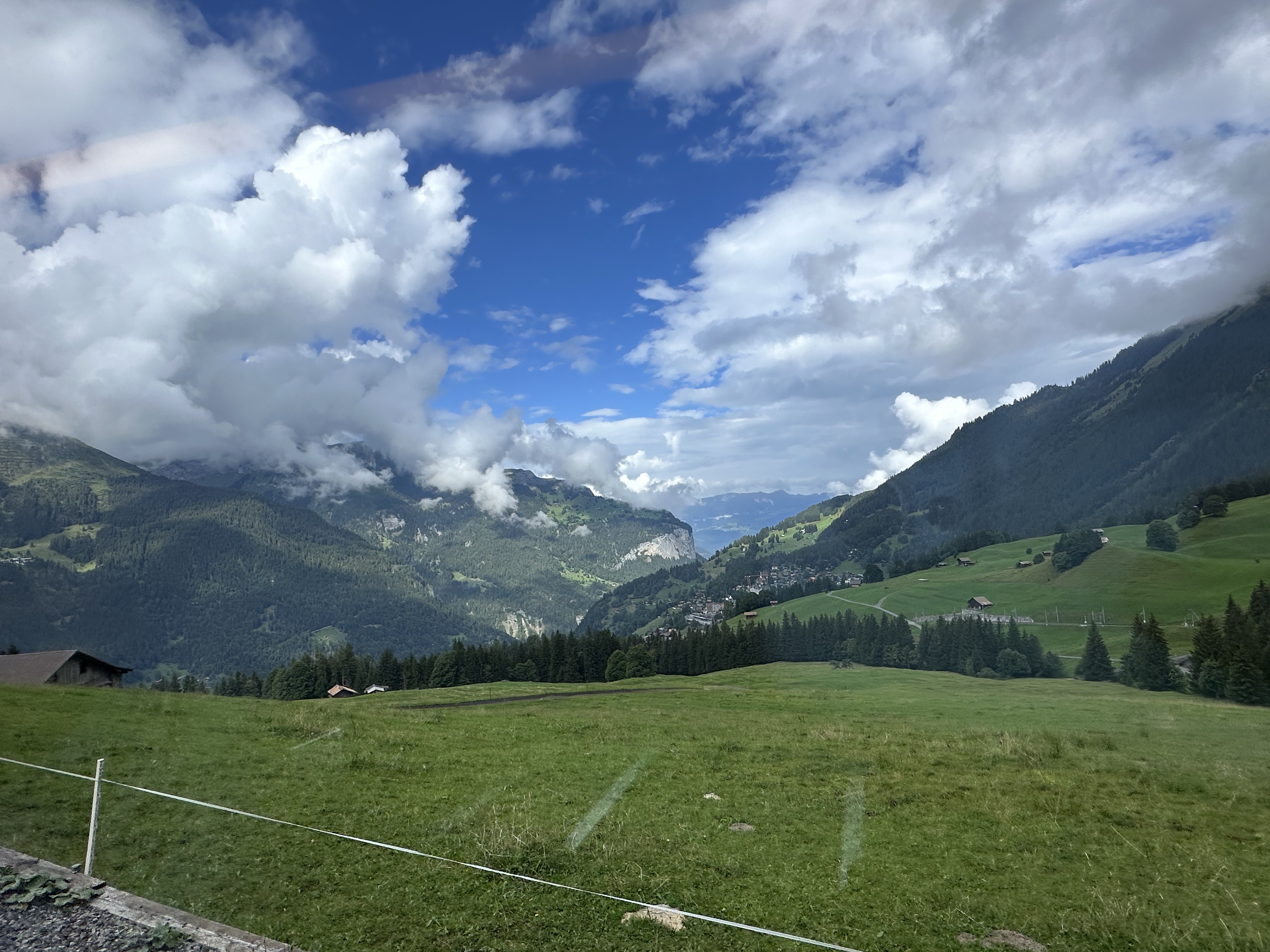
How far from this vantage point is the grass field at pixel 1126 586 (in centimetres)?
8200

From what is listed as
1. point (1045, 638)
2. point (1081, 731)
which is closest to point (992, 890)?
point (1081, 731)

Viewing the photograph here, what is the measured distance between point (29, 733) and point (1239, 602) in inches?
4075

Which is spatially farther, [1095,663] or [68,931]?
[1095,663]

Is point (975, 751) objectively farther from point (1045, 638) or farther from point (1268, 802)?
point (1045, 638)

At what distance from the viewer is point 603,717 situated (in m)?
33.1

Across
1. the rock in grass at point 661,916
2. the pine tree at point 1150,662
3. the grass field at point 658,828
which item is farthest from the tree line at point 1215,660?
the rock in grass at point 661,916

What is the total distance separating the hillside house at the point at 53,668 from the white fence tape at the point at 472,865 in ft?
139

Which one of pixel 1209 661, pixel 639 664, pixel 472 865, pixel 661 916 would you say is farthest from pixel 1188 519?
pixel 472 865

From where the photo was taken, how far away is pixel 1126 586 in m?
97.8

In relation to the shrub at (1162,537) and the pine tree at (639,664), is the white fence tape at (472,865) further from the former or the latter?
the shrub at (1162,537)

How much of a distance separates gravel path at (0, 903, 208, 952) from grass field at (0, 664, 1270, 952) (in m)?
2.92

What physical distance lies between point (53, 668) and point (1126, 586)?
429ft

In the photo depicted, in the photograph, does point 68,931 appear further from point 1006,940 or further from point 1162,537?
point 1162,537

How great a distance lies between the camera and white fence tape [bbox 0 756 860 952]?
893 cm
